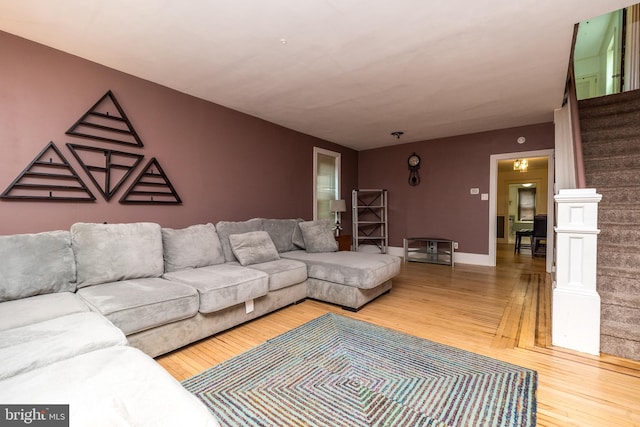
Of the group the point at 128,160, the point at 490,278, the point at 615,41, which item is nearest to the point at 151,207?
the point at 128,160

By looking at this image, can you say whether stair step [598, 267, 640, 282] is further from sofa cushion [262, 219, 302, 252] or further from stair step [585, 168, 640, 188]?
sofa cushion [262, 219, 302, 252]

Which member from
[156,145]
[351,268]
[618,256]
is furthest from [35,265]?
[618,256]

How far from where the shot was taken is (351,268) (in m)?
2.98

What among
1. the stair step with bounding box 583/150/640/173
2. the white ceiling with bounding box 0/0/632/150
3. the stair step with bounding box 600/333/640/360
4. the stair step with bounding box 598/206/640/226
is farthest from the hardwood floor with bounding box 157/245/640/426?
the white ceiling with bounding box 0/0/632/150

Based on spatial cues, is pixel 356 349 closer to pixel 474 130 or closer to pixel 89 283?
pixel 89 283

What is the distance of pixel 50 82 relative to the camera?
241 cm

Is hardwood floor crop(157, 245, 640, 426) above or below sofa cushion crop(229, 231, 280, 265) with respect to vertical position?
below

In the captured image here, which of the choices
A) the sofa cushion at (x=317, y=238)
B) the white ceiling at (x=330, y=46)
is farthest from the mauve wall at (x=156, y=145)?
the sofa cushion at (x=317, y=238)

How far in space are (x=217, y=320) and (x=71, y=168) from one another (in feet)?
6.13

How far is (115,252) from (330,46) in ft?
8.04

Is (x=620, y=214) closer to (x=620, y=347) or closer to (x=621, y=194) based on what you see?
(x=621, y=194)

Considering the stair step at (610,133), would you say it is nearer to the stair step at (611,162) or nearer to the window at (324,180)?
the stair step at (611,162)

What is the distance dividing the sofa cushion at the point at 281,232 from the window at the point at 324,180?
1.30 m

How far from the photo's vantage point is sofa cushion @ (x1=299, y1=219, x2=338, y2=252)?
3.84 meters
